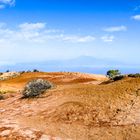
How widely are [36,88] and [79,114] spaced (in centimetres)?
561

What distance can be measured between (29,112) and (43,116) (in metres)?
1.40

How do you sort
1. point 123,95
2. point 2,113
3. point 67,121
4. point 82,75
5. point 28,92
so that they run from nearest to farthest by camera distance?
point 67,121 → point 123,95 → point 2,113 → point 28,92 → point 82,75

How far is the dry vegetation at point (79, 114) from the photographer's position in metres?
14.0

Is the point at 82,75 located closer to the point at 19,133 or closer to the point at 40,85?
the point at 40,85

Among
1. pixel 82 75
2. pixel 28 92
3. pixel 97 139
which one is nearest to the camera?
pixel 97 139

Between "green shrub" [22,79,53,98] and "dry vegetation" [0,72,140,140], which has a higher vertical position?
"green shrub" [22,79,53,98]

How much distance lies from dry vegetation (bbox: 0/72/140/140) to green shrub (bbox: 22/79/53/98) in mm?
470

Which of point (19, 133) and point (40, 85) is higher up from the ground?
point (40, 85)

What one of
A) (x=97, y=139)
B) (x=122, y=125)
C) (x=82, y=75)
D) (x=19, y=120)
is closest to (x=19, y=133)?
(x=19, y=120)

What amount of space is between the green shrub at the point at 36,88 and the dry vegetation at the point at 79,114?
1.54 ft

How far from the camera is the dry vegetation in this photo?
13953 millimetres

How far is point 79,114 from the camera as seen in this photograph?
1605 centimetres

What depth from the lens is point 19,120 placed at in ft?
52.8

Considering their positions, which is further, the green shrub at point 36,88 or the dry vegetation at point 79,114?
the green shrub at point 36,88
